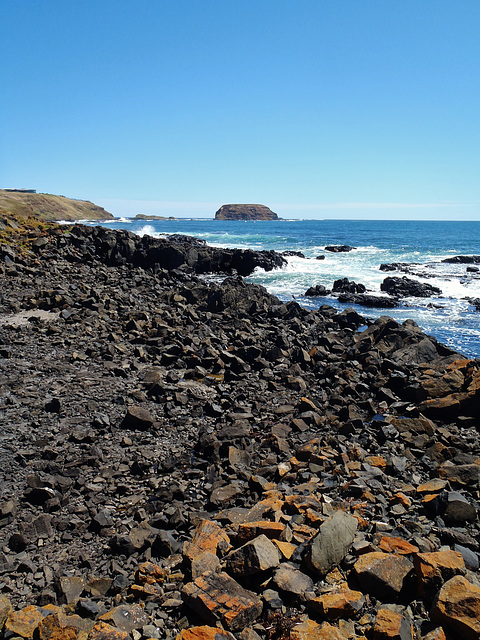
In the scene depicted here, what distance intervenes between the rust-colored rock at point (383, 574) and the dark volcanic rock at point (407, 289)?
93.9 feet

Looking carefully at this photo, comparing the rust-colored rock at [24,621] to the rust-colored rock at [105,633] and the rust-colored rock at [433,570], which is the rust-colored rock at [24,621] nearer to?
the rust-colored rock at [105,633]

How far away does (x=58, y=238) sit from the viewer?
2980 cm

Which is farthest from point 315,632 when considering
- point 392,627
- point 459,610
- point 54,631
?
point 54,631

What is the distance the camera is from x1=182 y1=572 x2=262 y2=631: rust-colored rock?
4.54 metres

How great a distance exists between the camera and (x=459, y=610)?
4.34m

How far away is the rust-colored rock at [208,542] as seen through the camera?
5.60 m

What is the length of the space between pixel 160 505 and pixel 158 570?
5.51ft

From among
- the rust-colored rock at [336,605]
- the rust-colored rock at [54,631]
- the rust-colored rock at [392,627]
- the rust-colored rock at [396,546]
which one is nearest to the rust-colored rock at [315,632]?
the rust-colored rock at [336,605]

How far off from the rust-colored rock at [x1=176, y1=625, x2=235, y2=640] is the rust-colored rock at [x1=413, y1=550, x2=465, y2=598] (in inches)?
88.0

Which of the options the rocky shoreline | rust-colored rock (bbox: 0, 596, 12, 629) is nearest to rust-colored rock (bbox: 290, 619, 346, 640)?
the rocky shoreline

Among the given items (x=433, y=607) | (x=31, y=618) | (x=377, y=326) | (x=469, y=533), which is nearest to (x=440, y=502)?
(x=469, y=533)

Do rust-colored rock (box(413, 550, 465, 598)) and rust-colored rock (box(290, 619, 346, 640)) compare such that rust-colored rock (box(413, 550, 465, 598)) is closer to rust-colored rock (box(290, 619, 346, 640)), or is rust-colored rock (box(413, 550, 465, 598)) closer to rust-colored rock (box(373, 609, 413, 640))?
rust-colored rock (box(373, 609, 413, 640))

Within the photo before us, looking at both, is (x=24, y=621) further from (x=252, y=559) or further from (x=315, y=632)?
(x=315, y=632)

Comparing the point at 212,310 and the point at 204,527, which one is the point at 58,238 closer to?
the point at 212,310
